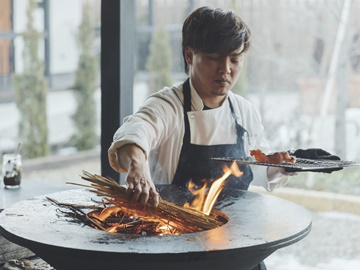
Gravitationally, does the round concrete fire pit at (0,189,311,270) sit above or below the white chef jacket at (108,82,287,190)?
below

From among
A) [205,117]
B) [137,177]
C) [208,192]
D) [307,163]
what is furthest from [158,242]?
[205,117]

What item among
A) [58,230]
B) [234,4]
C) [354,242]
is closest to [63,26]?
[234,4]

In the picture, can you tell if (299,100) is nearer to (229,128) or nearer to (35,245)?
(229,128)

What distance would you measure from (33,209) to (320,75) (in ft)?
12.7

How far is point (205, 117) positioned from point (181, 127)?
109mm

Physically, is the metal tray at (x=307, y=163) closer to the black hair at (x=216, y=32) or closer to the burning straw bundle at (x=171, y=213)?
the burning straw bundle at (x=171, y=213)

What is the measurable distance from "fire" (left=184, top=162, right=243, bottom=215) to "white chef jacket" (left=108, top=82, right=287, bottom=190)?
0.16 m

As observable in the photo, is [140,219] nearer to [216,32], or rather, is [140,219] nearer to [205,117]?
[205,117]

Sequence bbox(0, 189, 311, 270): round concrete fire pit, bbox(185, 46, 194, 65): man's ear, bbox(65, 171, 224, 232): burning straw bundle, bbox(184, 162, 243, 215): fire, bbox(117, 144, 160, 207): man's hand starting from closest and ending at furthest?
1. bbox(0, 189, 311, 270): round concrete fire pit
2. bbox(117, 144, 160, 207): man's hand
3. bbox(65, 171, 224, 232): burning straw bundle
4. bbox(184, 162, 243, 215): fire
5. bbox(185, 46, 194, 65): man's ear

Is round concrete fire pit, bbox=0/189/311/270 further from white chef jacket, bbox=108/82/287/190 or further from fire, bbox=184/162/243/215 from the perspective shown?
white chef jacket, bbox=108/82/287/190

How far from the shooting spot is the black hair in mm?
2850

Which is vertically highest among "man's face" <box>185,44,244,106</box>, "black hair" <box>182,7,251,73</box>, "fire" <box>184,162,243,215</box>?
"black hair" <box>182,7,251,73</box>

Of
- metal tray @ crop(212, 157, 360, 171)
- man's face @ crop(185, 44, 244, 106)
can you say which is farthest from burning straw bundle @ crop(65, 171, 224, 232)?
man's face @ crop(185, 44, 244, 106)

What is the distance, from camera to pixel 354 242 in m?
5.52
